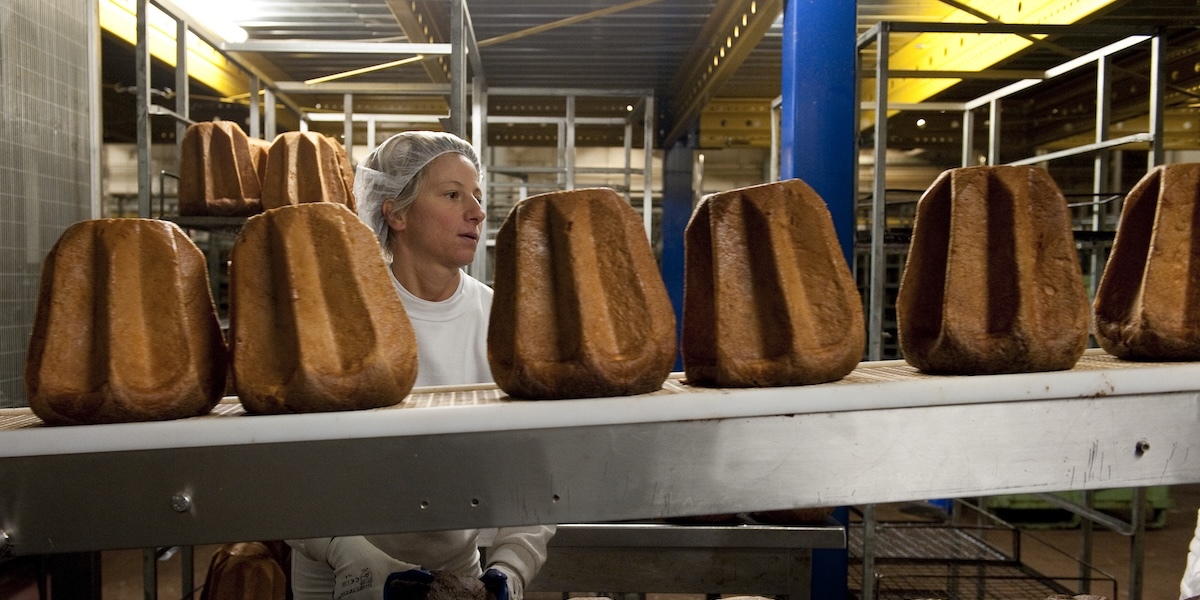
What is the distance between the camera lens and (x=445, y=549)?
5.06 ft

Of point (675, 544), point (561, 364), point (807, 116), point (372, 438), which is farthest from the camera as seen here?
point (807, 116)

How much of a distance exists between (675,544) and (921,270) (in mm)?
1779

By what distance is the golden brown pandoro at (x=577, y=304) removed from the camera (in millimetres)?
821

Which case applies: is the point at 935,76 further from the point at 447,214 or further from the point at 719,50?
the point at 447,214

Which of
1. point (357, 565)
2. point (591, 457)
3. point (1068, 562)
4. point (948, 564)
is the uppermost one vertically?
point (591, 457)

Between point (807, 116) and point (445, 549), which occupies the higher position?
point (807, 116)

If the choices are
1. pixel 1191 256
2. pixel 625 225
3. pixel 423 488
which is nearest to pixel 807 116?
pixel 1191 256

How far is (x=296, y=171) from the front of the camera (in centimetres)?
367

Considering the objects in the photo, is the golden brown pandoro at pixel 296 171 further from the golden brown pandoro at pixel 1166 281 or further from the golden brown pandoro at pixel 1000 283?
the golden brown pandoro at pixel 1166 281

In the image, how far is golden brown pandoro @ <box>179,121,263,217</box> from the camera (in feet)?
12.2

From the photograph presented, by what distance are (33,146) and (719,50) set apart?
185 inches

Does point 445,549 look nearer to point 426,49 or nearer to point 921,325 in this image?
point 921,325

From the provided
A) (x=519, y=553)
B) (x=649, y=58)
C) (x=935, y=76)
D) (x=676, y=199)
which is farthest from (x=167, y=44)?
(x=519, y=553)

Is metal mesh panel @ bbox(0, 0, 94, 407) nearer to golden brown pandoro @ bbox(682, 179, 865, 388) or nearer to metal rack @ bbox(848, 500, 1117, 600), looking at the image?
golden brown pandoro @ bbox(682, 179, 865, 388)
